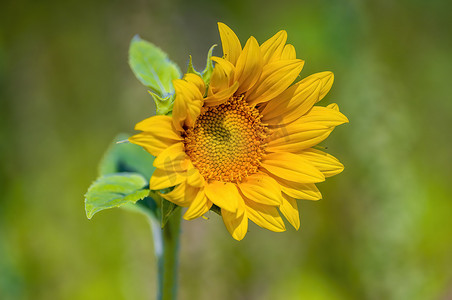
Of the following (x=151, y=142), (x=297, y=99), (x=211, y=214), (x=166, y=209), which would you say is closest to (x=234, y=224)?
(x=166, y=209)

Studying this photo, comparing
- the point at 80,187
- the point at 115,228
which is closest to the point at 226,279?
the point at 115,228

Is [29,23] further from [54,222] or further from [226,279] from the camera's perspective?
[226,279]

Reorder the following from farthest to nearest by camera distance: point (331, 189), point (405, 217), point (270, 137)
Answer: point (331, 189)
point (405, 217)
point (270, 137)

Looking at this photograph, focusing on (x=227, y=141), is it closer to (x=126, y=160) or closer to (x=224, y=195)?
(x=224, y=195)

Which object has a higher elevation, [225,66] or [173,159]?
[225,66]

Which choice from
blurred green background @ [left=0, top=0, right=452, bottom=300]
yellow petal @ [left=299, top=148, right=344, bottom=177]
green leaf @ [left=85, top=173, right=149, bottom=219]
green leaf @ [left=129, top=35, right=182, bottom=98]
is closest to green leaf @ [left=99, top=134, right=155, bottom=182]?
green leaf @ [left=85, top=173, right=149, bottom=219]

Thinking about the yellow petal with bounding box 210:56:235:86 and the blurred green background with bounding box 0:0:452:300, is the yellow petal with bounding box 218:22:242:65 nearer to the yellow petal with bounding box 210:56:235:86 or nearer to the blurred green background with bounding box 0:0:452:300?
the yellow petal with bounding box 210:56:235:86

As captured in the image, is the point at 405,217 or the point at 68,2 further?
the point at 68,2
